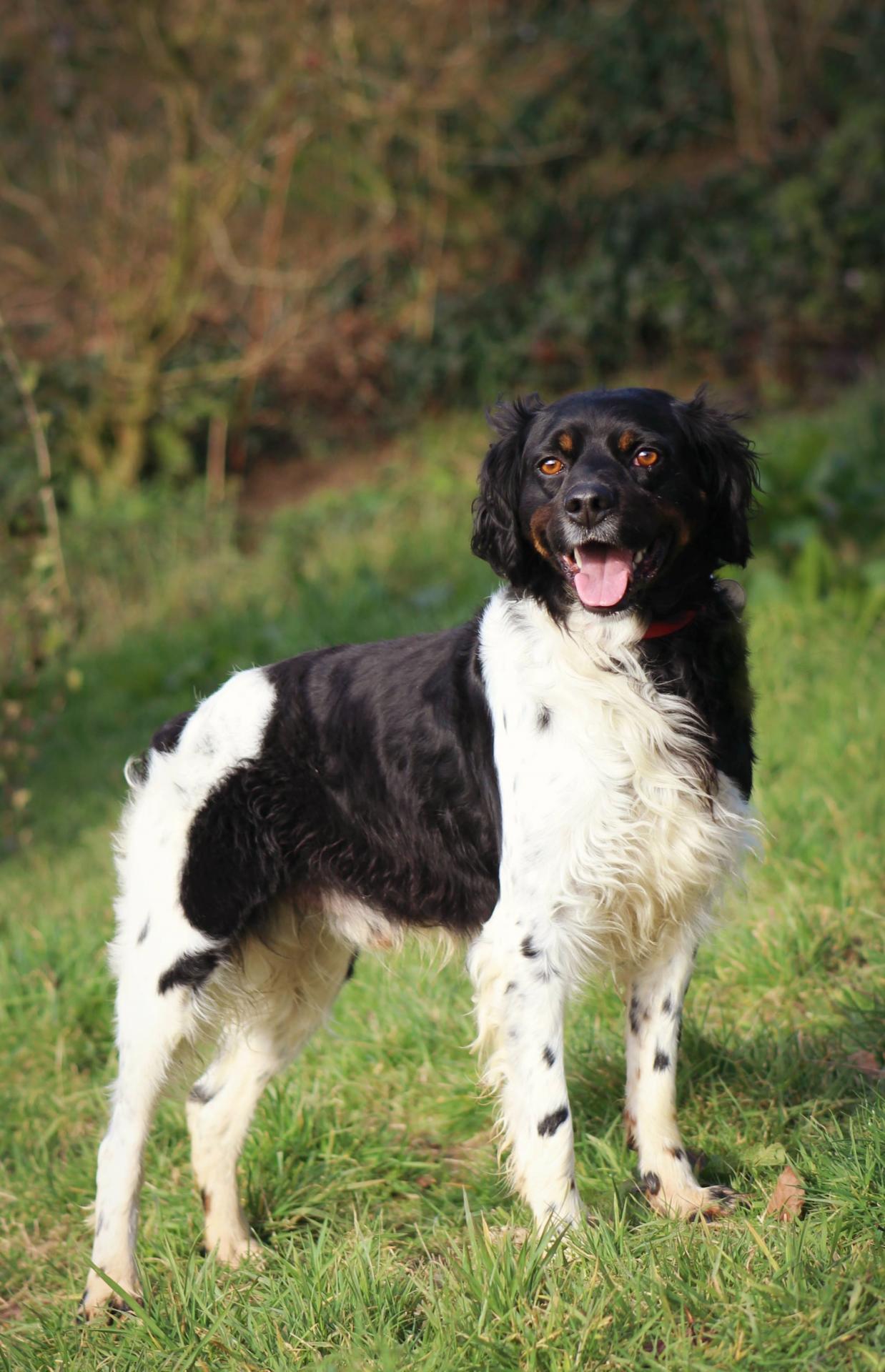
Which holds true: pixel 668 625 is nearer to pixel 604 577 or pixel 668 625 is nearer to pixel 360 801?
pixel 604 577

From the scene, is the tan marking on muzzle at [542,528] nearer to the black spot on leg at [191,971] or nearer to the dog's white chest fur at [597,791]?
the dog's white chest fur at [597,791]

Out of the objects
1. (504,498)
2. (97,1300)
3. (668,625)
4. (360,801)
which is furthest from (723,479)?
(97,1300)

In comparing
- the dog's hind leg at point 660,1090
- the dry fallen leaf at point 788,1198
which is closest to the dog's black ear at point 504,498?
the dog's hind leg at point 660,1090

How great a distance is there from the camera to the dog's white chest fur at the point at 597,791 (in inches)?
118

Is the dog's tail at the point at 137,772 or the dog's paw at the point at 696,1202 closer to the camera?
the dog's paw at the point at 696,1202

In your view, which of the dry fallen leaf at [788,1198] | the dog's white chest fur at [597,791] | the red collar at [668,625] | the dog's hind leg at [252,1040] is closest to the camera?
the dry fallen leaf at [788,1198]

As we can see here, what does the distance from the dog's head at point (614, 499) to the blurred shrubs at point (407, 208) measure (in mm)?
7923

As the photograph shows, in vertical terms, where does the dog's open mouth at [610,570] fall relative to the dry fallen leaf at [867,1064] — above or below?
above

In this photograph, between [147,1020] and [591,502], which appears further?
[147,1020]

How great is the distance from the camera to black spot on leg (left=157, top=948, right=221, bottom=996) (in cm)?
344

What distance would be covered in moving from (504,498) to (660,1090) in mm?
1424

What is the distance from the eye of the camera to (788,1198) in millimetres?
2814

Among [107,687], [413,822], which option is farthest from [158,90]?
[413,822]

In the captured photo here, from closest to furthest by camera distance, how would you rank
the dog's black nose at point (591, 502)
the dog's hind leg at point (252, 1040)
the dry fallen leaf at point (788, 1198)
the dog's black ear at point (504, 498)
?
the dry fallen leaf at point (788, 1198) → the dog's black nose at point (591, 502) → the dog's black ear at point (504, 498) → the dog's hind leg at point (252, 1040)
